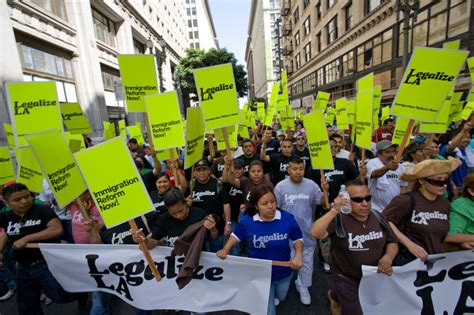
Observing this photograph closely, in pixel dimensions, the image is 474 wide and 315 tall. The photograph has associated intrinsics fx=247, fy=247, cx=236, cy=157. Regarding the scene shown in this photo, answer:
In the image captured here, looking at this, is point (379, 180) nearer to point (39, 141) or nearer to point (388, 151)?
point (388, 151)

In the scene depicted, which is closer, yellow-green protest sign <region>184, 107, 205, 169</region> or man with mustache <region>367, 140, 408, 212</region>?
yellow-green protest sign <region>184, 107, 205, 169</region>

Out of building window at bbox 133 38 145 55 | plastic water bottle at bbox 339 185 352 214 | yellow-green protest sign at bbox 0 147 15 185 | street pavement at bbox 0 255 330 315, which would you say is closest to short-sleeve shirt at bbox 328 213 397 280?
plastic water bottle at bbox 339 185 352 214

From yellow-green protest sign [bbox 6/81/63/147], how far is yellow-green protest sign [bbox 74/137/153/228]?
1651 mm

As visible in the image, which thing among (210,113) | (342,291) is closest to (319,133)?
(210,113)

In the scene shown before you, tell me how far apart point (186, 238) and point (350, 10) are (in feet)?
76.7

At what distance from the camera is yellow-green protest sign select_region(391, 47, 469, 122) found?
272cm

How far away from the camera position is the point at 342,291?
7.38 ft

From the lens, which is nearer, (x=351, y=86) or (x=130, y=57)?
(x=130, y=57)

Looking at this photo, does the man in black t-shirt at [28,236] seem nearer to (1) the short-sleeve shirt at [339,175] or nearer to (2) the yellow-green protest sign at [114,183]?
(2) the yellow-green protest sign at [114,183]

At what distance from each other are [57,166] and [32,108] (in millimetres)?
1382

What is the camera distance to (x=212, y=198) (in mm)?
3457

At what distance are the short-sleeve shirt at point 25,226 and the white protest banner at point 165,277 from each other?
0.19 m

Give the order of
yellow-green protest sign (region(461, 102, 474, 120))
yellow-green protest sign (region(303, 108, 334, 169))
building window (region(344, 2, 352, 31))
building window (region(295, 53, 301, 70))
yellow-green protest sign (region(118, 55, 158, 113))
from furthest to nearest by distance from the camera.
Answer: building window (region(295, 53, 301, 70)) < building window (region(344, 2, 352, 31)) < yellow-green protest sign (region(461, 102, 474, 120)) < yellow-green protest sign (region(118, 55, 158, 113)) < yellow-green protest sign (region(303, 108, 334, 169))

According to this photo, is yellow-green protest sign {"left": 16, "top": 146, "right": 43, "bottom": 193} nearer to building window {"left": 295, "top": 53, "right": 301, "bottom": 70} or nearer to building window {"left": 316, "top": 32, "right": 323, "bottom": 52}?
building window {"left": 316, "top": 32, "right": 323, "bottom": 52}
